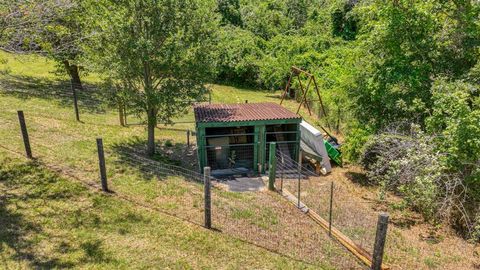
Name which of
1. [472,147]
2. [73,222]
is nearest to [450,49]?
[472,147]

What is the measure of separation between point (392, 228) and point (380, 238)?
3535mm

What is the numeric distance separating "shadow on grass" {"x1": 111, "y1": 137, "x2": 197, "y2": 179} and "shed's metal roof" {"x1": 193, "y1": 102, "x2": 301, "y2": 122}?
191cm

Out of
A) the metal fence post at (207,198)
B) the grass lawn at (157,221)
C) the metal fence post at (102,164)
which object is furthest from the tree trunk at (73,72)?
the metal fence post at (207,198)

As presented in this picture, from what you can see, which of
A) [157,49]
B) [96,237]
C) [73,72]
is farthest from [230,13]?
[96,237]

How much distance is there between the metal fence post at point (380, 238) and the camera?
619 centimetres

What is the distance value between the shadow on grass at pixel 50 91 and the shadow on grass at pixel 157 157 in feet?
15.6

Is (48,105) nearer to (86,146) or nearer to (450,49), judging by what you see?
(86,146)

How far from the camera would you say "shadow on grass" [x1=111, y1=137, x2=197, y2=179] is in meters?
11.7

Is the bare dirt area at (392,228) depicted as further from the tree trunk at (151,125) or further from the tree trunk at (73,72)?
the tree trunk at (73,72)

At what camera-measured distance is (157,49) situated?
40.0 ft

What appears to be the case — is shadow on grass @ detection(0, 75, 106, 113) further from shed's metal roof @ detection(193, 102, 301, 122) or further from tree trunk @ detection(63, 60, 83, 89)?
shed's metal roof @ detection(193, 102, 301, 122)

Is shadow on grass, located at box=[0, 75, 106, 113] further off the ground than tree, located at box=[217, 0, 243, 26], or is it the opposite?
tree, located at box=[217, 0, 243, 26]

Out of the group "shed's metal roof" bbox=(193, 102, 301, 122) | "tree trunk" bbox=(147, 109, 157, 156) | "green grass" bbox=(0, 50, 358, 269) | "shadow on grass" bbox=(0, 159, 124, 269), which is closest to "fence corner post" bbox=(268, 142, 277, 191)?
"green grass" bbox=(0, 50, 358, 269)

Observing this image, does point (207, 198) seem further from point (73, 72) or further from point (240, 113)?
point (73, 72)
